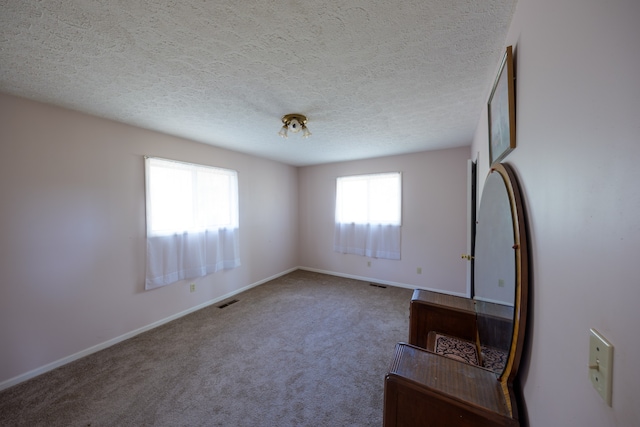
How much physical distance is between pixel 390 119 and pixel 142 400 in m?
3.18

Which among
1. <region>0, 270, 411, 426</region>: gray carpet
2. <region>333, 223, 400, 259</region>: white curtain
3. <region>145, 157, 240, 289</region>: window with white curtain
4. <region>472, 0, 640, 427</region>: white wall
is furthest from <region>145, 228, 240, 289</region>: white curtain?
<region>472, 0, 640, 427</region>: white wall

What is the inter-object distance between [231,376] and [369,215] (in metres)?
3.12

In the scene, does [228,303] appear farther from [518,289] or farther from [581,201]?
[581,201]

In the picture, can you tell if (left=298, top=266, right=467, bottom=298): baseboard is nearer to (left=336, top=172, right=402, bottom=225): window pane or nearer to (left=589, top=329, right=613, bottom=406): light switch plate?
(left=336, top=172, right=402, bottom=225): window pane

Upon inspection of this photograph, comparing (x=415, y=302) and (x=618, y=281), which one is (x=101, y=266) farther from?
(x=618, y=281)

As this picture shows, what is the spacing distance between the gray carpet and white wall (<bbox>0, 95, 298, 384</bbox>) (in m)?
0.27

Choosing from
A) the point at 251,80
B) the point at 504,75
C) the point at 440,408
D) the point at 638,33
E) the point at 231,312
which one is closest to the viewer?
the point at 638,33

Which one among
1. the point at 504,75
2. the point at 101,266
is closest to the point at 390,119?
the point at 504,75

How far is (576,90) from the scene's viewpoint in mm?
559

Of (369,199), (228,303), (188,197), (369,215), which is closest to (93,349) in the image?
(228,303)

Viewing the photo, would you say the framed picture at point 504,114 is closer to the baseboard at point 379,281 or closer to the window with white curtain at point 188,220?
the baseboard at point 379,281

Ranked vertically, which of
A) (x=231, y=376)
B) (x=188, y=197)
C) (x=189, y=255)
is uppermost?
(x=188, y=197)

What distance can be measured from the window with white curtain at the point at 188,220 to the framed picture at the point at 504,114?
10.6ft

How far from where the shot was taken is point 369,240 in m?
4.27
